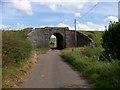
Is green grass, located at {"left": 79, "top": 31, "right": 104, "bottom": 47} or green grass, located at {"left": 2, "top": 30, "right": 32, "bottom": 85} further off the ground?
green grass, located at {"left": 79, "top": 31, "right": 104, "bottom": 47}

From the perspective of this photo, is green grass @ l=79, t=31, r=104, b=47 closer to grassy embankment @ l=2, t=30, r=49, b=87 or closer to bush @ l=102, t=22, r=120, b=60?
grassy embankment @ l=2, t=30, r=49, b=87

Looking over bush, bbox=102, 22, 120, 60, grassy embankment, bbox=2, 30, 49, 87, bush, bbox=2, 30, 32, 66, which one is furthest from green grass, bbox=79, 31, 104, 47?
bush, bbox=102, 22, 120, 60

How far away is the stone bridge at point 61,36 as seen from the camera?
69.9 metres

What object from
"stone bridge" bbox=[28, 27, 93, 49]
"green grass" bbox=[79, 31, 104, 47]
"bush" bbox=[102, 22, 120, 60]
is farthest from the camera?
"green grass" bbox=[79, 31, 104, 47]

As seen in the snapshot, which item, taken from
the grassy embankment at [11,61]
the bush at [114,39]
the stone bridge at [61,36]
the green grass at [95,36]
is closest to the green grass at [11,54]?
the grassy embankment at [11,61]

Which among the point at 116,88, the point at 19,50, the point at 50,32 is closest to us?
the point at 116,88

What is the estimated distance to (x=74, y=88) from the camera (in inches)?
639

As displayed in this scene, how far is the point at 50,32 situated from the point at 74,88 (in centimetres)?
5498

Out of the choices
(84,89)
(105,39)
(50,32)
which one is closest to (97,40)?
(50,32)

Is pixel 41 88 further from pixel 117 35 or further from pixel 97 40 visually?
pixel 97 40

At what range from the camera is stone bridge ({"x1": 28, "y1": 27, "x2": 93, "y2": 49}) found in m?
69.9

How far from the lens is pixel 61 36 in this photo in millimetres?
73625

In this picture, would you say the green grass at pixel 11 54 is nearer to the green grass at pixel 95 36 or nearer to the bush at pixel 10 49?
the bush at pixel 10 49

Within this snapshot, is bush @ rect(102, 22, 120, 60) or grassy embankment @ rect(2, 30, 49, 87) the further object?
grassy embankment @ rect(2, 30, 49, 87)
